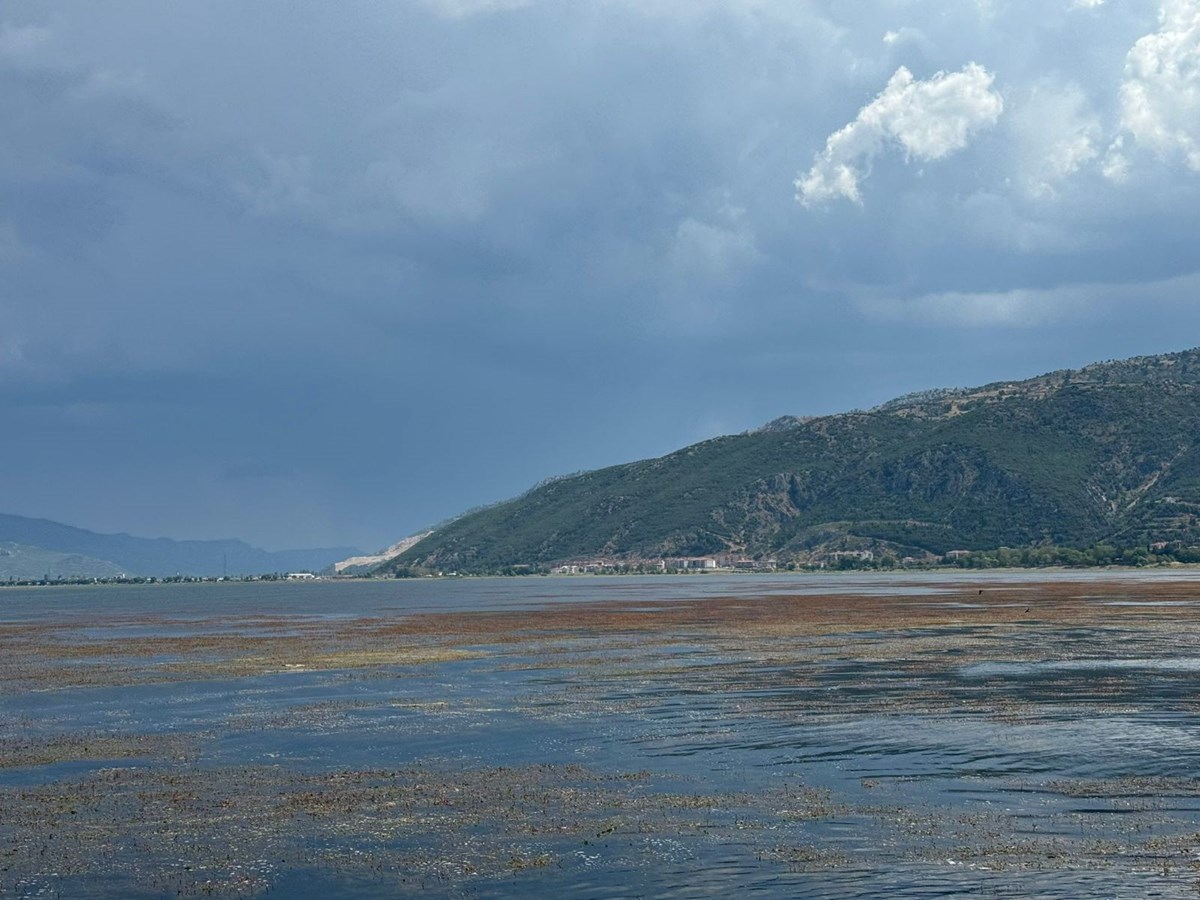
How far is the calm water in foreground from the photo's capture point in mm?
23172

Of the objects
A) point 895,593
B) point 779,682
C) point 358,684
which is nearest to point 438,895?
point 779,682

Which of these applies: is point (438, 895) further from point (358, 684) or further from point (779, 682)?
point (358, 684)

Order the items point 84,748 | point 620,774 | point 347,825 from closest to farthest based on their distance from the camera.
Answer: point 347,825 → point 620,774 → point 84,748

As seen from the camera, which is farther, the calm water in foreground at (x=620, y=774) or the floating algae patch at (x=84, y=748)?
the floating algae patch at (x=84, y=748)

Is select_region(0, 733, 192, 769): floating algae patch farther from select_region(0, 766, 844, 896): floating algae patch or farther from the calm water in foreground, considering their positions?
select_region(0, 766, 844, 896): floating algae patch

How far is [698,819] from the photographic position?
27.1m

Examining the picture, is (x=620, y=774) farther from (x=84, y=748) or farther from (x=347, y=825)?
(x=84, y=748)

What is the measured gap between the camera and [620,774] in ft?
106

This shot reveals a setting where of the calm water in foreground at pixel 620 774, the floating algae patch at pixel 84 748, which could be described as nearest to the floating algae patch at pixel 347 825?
the calm water in foreground at pixel 620 774

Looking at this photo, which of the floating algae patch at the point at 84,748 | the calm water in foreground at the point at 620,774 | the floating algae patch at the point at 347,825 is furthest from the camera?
the floating algae patch at the point at 84,748


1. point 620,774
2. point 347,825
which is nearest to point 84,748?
point 347,825

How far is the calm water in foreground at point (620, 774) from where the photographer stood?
23.2m

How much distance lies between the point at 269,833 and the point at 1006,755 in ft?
62.2

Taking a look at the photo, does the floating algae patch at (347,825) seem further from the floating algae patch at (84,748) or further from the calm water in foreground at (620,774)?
the floating algae patch at (84,748)
